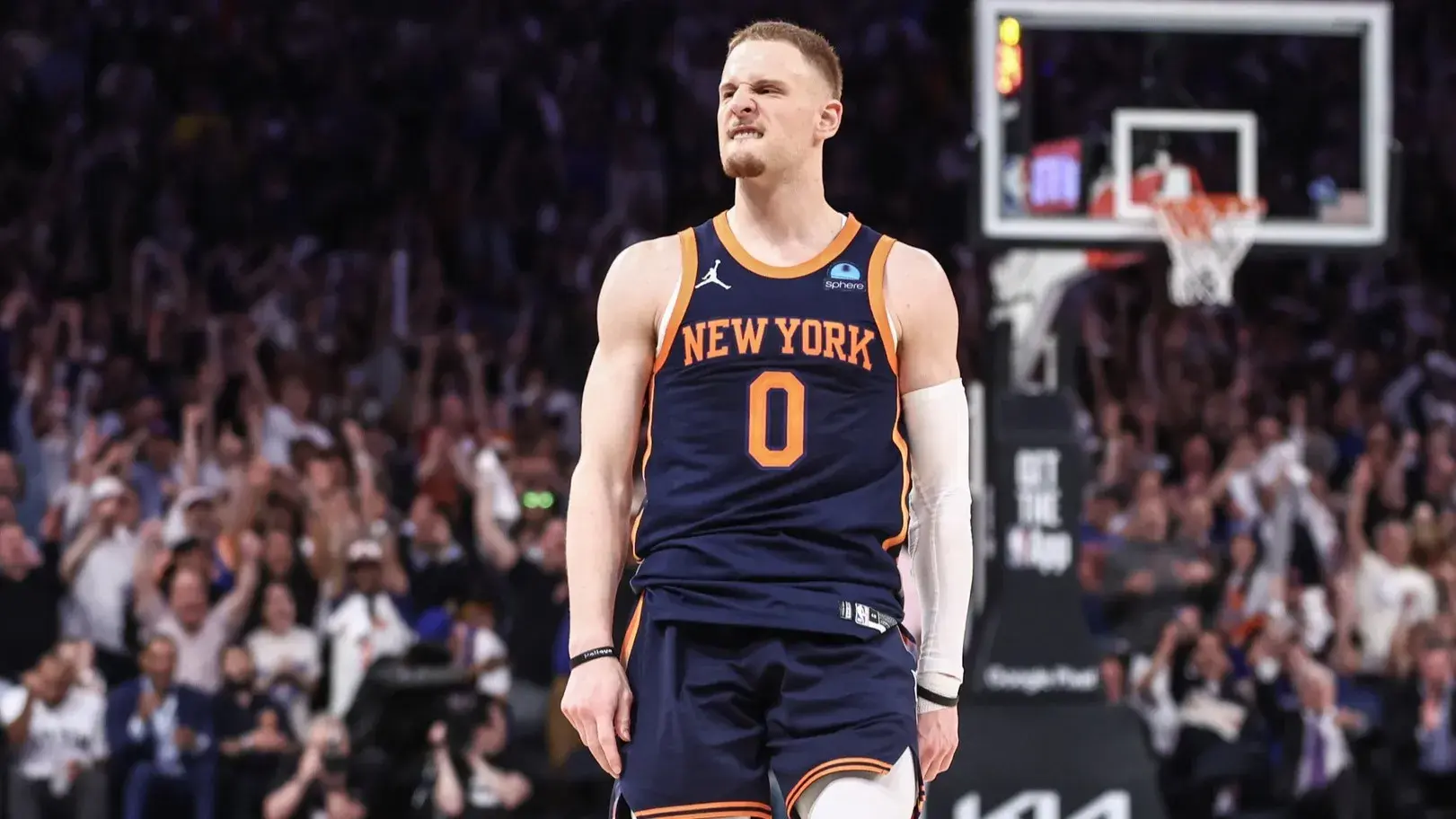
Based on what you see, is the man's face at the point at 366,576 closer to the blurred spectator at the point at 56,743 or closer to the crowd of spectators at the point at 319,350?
→ the crowd of spectators at the point at 319,350

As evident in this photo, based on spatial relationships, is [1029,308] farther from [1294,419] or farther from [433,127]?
[433,127]

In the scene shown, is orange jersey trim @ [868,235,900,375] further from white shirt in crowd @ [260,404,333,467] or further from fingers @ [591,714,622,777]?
white shirt in crowd @ [260,404,333,467]

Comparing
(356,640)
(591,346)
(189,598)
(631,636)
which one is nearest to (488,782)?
(356,640)

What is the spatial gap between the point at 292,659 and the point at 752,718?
687cm

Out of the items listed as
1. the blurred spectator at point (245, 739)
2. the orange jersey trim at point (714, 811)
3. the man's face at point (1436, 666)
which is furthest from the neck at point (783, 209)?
the man's face at point (1436, 666)

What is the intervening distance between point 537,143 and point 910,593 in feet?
26.1

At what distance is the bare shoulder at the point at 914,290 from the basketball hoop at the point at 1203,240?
666 cm

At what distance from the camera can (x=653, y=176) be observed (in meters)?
Result: 16.4

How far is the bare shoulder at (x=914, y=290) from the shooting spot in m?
3.97

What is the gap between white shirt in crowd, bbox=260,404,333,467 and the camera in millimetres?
12414

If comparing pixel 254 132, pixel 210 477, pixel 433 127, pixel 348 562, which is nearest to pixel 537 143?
pixel 433 127

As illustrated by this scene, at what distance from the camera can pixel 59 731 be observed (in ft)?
31.9

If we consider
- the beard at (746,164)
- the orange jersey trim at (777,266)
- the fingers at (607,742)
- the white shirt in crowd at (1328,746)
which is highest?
the beard at (746,164)

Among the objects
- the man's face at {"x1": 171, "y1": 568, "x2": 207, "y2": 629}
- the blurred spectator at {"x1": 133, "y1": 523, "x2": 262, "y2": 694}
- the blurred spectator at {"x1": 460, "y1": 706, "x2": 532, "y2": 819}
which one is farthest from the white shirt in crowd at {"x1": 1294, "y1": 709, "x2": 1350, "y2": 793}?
the man's face at {"x1": 171, "y1": 568, "x2": 207, "y2": 629}
